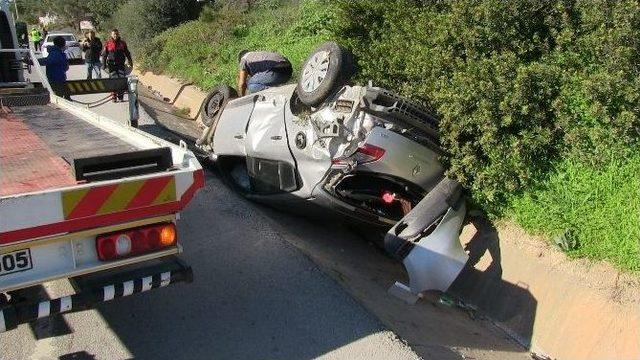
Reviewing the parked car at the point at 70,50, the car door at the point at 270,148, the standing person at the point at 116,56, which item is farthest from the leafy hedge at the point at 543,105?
the standing person at the point at 116,56

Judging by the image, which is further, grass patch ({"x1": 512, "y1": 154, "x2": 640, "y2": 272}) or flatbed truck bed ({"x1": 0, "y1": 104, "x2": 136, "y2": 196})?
grass patch ({"x1": 512, "y1": 154, "x2": 640, "y2": 272})

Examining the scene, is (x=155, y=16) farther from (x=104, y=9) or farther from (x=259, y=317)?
(x=259, y=317)

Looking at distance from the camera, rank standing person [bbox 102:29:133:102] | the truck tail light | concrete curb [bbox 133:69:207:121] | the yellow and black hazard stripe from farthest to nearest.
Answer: concrete curb [bbox 133:69:207:121], standing person [bbox 102:29:133:102], the truck tail light, the yellow and black hazard stripe

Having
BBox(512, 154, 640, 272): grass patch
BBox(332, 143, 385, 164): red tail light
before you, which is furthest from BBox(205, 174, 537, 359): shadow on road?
BBox(332, 143, 385, 164): red tail light

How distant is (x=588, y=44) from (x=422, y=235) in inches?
92.6

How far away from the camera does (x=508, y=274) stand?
19.6 feet

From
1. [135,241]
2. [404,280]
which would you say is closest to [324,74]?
[404,280]

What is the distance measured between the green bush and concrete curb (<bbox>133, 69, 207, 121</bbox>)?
5.11 meters

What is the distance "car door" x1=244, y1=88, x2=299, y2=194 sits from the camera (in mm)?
6359

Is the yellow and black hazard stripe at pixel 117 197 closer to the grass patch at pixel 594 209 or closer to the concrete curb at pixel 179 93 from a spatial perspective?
the grass patch at pixel 594 209

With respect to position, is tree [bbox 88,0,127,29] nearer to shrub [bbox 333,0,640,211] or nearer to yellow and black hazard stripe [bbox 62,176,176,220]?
shrub [bbox 333,0,640,211]

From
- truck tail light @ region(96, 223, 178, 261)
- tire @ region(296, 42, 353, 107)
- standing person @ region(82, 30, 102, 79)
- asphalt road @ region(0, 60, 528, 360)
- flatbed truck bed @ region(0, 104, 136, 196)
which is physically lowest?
asphalt road @ region(0, 60, 528, 360)

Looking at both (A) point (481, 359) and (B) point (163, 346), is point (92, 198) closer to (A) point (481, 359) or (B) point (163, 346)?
(B) point (163, 346)

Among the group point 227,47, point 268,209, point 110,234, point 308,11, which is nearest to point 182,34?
point 227,47
